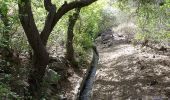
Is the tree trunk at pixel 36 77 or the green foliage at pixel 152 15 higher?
the green foliage at pixel 152 15

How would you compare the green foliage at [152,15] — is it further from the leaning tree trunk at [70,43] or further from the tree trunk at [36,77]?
the tree trunk at [36,77]

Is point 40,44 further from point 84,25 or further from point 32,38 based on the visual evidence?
point 84,25

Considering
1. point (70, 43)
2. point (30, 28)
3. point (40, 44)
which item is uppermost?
point (30, 28)

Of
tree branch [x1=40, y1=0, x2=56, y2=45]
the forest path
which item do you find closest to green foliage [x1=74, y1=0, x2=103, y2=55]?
the forest path

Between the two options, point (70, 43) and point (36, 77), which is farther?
point (70, 43)

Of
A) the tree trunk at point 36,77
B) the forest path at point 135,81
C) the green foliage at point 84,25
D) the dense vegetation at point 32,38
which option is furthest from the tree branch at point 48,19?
the green foliage at point 84,25

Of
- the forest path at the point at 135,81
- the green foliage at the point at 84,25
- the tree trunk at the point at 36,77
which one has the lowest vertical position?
the forest path at the point at 135,81

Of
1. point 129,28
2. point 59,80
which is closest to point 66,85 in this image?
point 59,80

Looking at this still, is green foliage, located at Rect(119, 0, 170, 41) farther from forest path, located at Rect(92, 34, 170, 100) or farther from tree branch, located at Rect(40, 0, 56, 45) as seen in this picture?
tree branch, located at Rect(40, 0, 56, 45)

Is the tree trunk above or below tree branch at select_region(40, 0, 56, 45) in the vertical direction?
below

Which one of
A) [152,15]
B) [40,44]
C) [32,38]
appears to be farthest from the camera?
[152,15]

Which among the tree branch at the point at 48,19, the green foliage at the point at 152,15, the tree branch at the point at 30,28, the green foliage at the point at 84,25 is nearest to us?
the tree branch at the point at 30,28

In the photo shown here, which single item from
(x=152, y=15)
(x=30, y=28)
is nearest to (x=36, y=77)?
(x=30, y=28)

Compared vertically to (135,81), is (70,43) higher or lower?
higher
